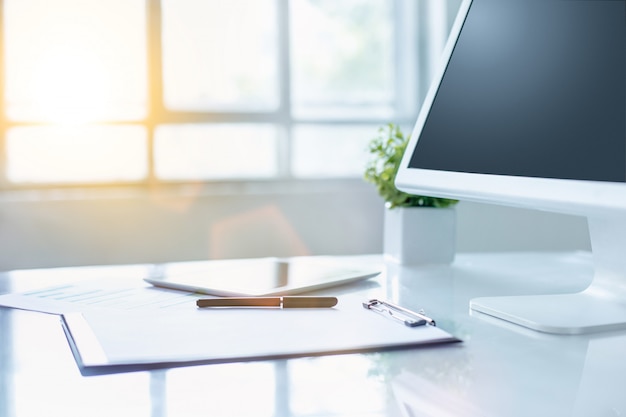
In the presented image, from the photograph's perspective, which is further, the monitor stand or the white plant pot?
the white plant pot

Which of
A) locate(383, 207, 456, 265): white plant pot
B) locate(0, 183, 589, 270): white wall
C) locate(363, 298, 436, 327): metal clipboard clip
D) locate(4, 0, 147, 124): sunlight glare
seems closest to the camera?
locate(363, 298, 436, 327): metal clipboard clip

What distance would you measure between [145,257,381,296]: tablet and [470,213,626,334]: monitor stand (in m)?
0.24

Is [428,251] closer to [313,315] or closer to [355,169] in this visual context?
[313,315]

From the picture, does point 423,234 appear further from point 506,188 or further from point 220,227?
point 220,227

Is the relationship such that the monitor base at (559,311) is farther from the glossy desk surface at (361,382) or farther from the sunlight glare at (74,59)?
the sunlight glare at (74,59)

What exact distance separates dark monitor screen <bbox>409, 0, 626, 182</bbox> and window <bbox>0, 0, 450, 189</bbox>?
2.37 meters

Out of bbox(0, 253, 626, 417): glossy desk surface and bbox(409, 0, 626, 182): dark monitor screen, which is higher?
bbox(409, 0, 626, 182): dark monitor screen

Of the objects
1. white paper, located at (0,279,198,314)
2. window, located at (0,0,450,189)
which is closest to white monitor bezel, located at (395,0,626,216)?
white paper, located at (0,279,198,314)

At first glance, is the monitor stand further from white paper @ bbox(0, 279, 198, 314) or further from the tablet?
white paper @ bbox(0, 279, 198, 314)

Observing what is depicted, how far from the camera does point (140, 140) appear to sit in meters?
3.31

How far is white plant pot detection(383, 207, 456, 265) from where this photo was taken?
1282 mm

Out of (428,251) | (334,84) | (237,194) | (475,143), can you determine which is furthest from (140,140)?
(475,143)

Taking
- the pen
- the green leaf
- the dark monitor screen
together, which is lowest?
the pen

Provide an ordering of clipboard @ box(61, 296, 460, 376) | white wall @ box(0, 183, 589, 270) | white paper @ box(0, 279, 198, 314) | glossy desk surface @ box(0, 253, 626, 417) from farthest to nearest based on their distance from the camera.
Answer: white wall @ box(0, 183, 589, 270) < white paper @ box(0, 279, 198, 314) < clipboard @ box(61, 296, 460, 376) < glossy desk surface @ box(0, 253, 626, 417)
